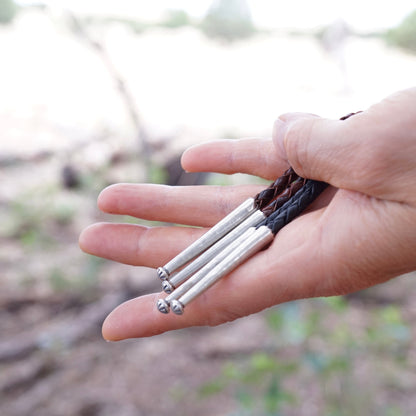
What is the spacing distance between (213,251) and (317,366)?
818 millimetres

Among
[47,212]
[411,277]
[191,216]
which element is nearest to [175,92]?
[47,212]

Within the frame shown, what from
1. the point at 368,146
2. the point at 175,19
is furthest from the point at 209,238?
the point at 175,19

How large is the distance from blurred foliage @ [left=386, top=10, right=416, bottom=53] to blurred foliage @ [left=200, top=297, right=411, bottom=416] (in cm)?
766

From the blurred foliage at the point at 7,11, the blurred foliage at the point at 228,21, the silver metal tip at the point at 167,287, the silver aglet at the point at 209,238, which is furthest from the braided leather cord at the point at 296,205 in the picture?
the blurred foliage at the point at 228,21

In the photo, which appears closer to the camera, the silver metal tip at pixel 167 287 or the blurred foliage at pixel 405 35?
A: the silver metal tip at pixel 167 287

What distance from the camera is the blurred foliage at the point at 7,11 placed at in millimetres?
9129

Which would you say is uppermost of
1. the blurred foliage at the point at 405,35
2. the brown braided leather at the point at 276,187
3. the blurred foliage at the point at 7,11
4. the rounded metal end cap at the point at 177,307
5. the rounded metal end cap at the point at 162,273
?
the blurred foliage at the point at 7,11

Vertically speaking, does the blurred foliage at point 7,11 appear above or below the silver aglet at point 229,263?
above

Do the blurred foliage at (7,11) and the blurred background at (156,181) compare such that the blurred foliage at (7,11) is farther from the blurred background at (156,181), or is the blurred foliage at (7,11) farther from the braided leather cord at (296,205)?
the braided leather cord at (296,205)

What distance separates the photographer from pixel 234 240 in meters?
1.42

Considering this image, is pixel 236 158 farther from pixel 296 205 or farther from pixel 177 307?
Result: pixel 177 307

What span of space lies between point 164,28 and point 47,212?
7217 mm

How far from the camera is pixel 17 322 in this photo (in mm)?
3020

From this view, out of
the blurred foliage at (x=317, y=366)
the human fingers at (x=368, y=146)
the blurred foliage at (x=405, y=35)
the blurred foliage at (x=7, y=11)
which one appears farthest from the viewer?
the blurred foliage at (x=7, y=11)
